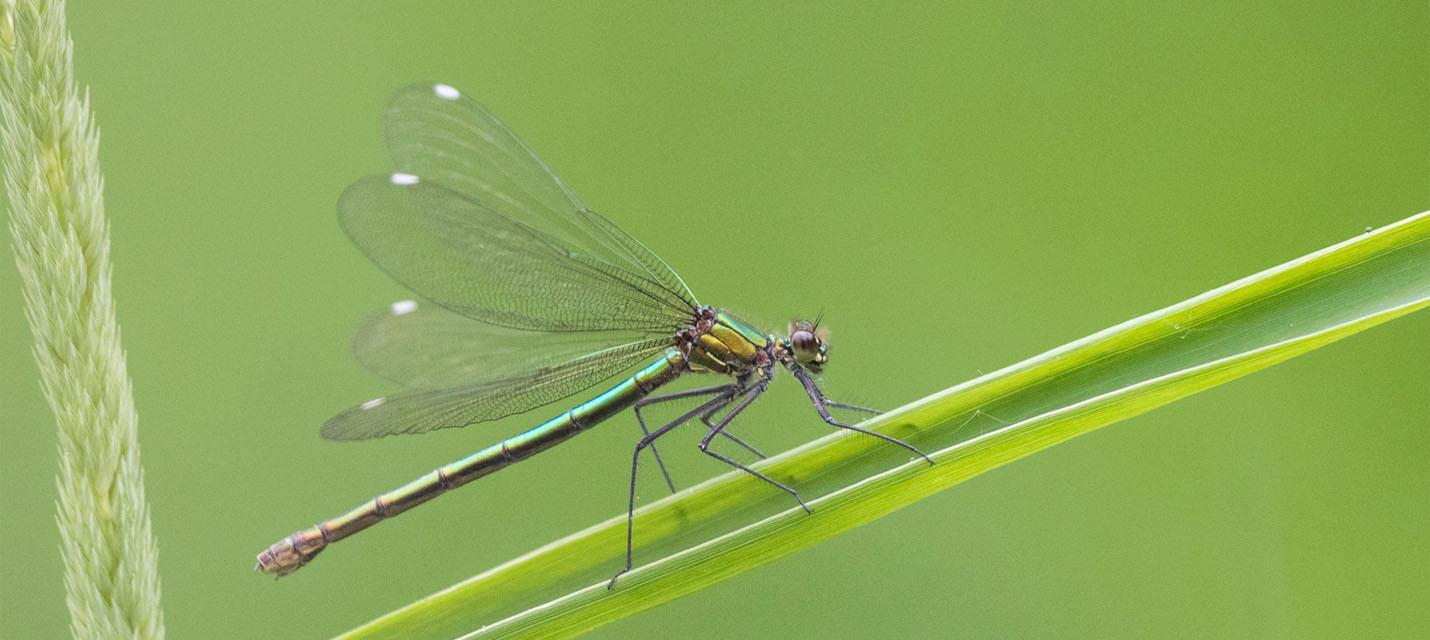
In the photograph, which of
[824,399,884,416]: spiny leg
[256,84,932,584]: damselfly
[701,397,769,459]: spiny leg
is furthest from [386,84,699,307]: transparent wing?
[824,399,884,416]: spiny leg

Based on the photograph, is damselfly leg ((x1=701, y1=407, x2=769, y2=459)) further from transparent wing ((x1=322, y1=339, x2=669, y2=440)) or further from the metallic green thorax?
transparent wing ((x1=322, y1=339, x2=669, y2=440))

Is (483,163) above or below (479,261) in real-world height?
above

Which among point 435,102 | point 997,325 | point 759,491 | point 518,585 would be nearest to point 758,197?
point 997,325

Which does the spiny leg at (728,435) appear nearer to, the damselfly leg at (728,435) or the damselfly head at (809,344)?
the damselfly leg at (728,435)

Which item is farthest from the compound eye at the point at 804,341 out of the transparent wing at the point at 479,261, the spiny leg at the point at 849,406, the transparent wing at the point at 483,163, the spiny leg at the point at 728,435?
the transparent wing at the point at 483,163

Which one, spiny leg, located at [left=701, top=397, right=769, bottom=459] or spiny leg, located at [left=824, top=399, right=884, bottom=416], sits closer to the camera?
spiny leg, located at [left=701, top=397, right=769, bottom=459]

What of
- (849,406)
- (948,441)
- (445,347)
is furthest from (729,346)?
(948,441)

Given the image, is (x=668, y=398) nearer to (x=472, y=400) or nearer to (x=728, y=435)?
(x=728, y=435)

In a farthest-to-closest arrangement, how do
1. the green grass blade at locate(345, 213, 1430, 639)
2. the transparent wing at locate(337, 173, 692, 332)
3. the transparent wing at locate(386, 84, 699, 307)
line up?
the transparent wing at locate(337, 173, 692, 332) < the transparent wing at locate(386, 84, 699, 307) < the green grass blade at locate(345, 213, 1430, 639)
